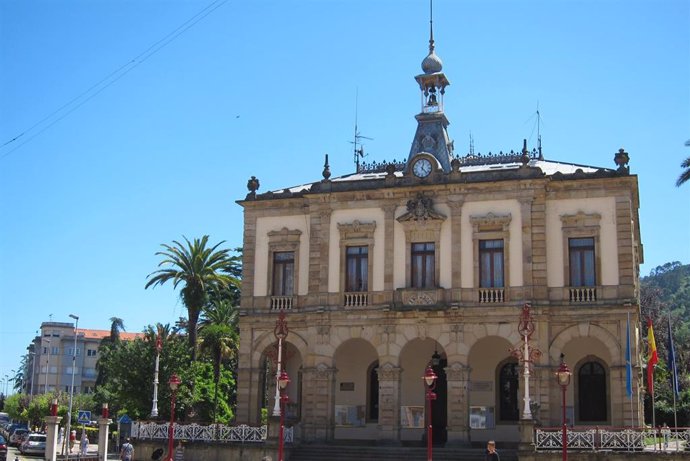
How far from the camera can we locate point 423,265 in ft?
115

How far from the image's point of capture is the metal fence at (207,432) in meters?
32.9

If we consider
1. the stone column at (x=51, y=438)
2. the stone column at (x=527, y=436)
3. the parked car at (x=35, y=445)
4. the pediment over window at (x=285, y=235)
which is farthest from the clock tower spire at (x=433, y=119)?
the parked car at (x=35, y=445)

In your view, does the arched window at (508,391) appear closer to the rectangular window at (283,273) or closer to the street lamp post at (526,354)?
A: the street lamp post at (526,354)

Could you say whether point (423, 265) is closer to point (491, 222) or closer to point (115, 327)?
point (491, 222)

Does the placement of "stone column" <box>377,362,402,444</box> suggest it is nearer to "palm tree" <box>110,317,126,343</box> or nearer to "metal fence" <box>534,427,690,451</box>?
"metal fence" <box>534,427,690,451</box>

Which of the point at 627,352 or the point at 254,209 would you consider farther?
the point at 254,209

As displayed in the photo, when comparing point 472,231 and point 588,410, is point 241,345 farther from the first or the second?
point 588,410

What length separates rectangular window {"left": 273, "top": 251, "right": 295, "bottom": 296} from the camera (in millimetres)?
37438

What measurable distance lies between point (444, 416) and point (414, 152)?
11.8m

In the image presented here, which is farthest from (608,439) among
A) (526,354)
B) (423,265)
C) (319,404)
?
(319,404)

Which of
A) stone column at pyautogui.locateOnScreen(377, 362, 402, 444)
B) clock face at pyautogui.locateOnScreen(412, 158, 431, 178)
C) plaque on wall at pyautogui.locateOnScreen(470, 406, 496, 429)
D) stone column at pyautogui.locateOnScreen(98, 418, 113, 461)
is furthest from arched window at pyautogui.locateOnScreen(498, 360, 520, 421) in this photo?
stone column at pyautogui.locateOnScreen(98, 418, 113, 461)

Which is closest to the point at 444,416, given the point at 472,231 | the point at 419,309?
the point at 419,309

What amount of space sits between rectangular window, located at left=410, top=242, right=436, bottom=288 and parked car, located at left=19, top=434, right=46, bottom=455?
23.8 metres

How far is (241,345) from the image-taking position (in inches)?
1459
